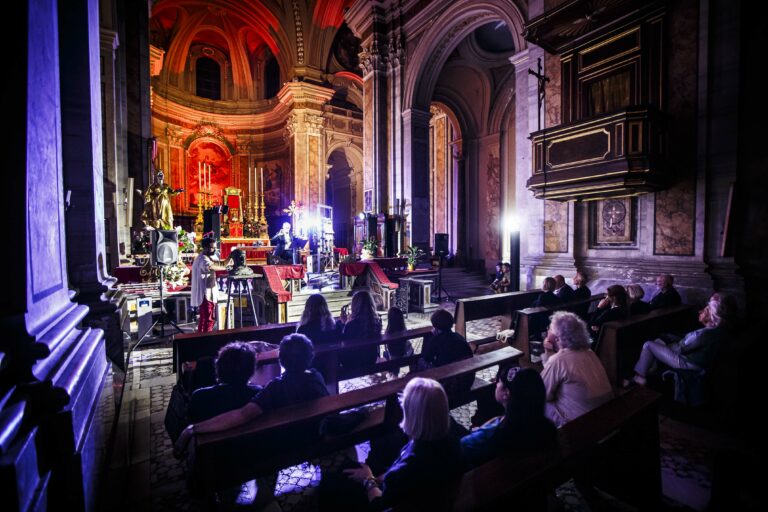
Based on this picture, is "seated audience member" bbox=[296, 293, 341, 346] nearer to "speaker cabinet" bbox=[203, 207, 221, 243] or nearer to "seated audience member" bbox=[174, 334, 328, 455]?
"seated audience member" bbox=[174, 334, 328, 455]

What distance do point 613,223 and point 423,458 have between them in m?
7.04

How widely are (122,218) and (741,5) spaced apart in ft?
38.5

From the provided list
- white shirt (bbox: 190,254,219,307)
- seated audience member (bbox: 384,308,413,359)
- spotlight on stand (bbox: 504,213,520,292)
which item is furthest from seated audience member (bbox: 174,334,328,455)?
spotlight on stand (bbox: 504,213,520,292)

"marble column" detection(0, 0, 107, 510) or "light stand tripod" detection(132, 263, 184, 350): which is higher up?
"marble column" detection(0, 0, 107, 510)

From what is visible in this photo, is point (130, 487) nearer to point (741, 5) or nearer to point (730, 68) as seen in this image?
point (730, 68)

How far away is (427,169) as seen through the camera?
13.4 metres

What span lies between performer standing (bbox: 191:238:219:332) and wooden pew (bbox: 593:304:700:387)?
5.58 metres

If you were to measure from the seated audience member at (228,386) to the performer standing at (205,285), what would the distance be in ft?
12.8

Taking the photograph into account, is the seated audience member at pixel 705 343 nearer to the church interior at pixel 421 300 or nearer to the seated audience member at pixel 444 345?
the church interior at pixel 421 300

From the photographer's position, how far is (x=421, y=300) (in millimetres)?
9711

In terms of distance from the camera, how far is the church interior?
167cm

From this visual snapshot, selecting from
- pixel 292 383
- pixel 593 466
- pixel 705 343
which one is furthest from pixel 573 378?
pixel 292 383

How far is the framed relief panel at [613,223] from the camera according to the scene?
22.2ft

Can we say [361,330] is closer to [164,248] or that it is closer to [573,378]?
[573,378]
